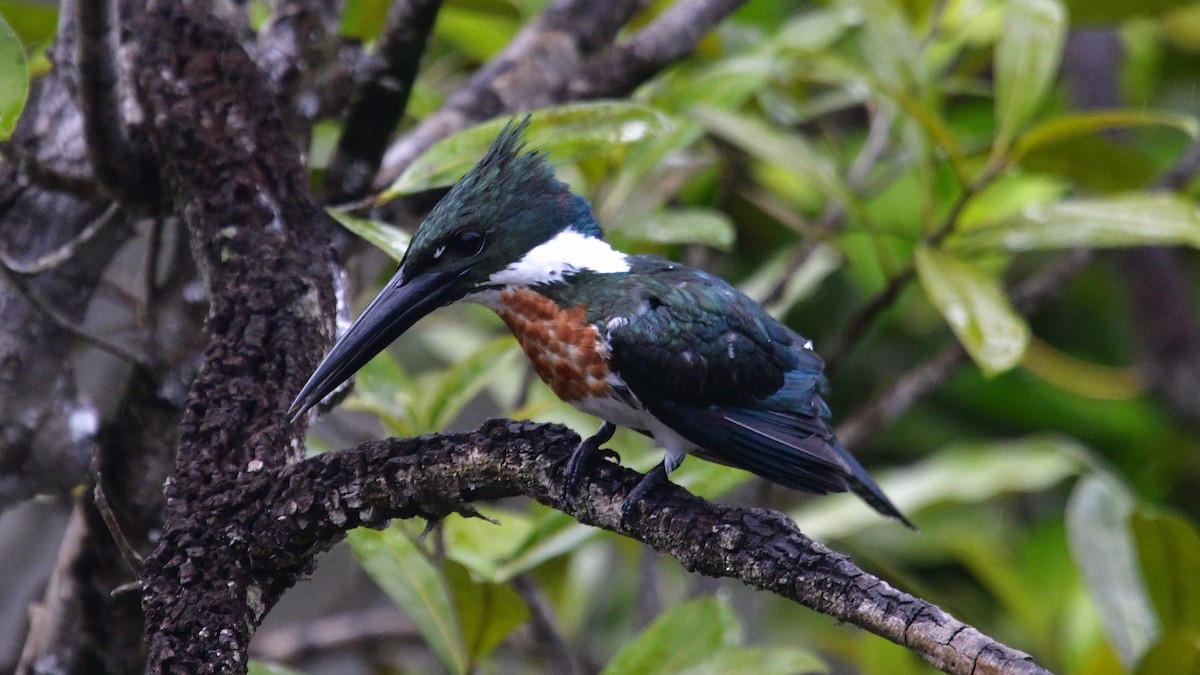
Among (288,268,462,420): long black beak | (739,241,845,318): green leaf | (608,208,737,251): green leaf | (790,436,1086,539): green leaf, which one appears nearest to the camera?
(288,268,462,420): long black beak

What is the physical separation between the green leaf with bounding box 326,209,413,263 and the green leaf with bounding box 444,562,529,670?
543 millimetres

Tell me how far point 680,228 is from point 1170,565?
1.20 metres

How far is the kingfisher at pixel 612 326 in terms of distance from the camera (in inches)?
73.5

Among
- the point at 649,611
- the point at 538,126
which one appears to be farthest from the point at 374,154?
the point at 649,611

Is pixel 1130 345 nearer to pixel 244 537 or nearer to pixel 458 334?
pixel 458 334

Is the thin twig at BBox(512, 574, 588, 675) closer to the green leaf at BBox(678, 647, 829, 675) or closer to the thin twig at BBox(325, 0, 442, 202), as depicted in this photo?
the green leaf at BBox(678, 647, 829, 675)

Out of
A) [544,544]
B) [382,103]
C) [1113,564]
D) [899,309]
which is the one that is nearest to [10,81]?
[382,103]

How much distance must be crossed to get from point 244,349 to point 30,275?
2.39 ft

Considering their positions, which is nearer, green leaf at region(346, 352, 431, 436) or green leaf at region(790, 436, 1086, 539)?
green leaf at region(346, 352, 431, 436)

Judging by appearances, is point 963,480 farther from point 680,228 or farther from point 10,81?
point 10,81

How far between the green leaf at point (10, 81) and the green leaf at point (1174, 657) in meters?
2.01

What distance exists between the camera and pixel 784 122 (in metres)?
3.28

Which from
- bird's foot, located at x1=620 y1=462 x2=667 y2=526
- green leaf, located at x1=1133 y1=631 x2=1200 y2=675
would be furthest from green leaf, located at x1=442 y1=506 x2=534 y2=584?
green leaf, located at x1=1133 y1=631 x2=1200 y2=675

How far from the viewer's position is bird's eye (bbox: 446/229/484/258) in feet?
6.38
